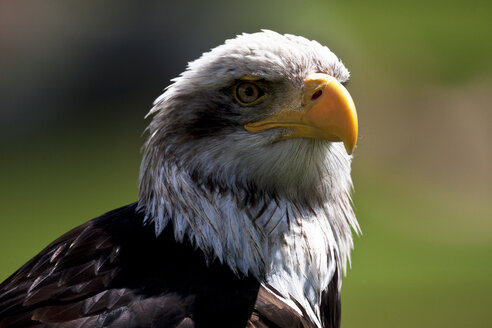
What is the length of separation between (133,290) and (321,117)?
2.89 feet

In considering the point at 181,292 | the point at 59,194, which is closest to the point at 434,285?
the point at 59,194

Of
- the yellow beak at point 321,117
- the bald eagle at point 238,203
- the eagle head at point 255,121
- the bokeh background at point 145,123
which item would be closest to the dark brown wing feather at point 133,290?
the bald eagle at point 238,203

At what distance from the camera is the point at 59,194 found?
8.55 meters

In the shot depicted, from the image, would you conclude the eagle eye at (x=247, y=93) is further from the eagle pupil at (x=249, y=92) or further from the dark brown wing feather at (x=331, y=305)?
the dark brown wing feather at (x=331, y=305)

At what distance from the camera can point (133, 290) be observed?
241 centimetres

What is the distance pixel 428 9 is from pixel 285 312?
11.9m

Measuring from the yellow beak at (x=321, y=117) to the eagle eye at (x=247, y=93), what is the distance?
3.3 inches

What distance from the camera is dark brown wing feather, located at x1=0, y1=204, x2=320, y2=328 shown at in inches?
92.0

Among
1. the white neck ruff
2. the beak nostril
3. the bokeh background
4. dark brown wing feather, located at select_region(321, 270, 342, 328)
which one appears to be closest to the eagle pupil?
the beak nostril

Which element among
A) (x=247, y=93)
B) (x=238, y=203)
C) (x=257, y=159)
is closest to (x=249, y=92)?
(x=247, y=93)

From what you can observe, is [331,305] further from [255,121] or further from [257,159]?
[255,121]

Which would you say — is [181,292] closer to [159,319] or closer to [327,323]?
[159,319]

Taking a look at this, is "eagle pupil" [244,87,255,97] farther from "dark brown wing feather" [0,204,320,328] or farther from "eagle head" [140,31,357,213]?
"dark brown wing feather" [0,204,320,328]

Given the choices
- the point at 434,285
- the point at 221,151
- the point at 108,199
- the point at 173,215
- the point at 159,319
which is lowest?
the point at 434,285
